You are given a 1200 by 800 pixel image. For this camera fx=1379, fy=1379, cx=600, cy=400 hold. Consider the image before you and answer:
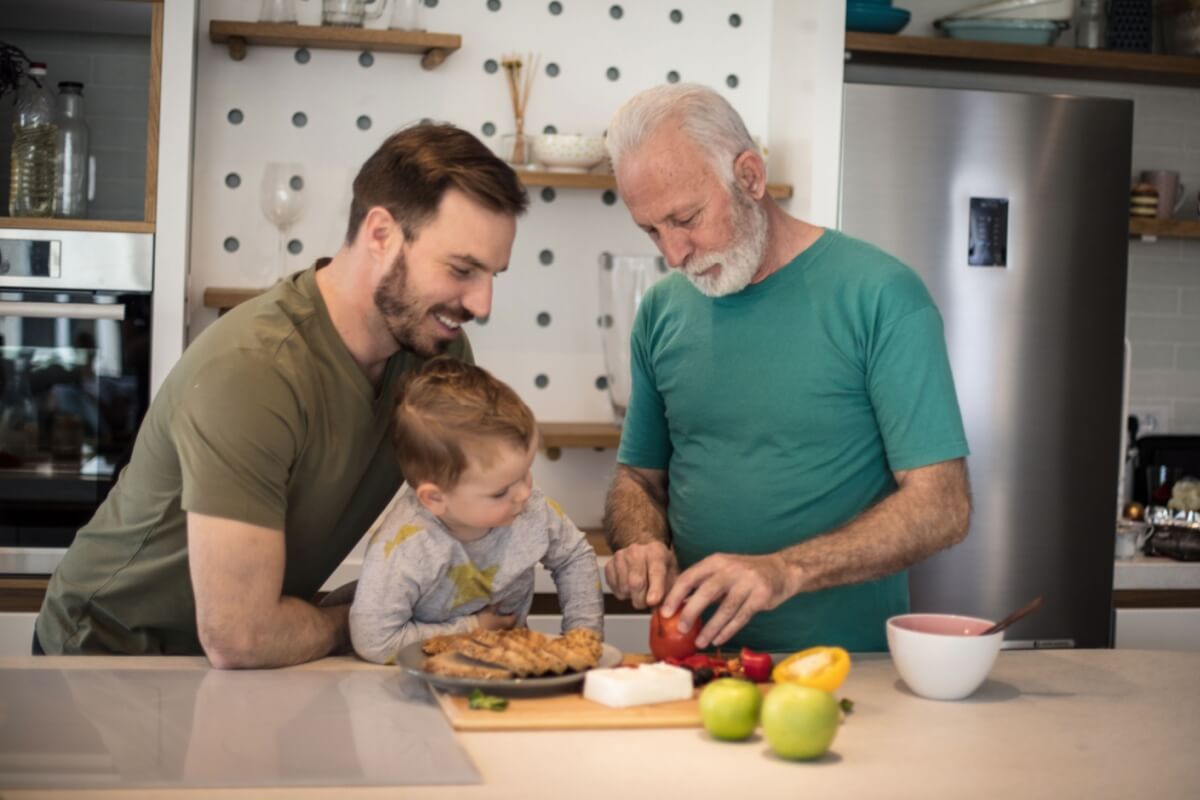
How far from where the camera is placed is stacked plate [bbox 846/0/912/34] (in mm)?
3801

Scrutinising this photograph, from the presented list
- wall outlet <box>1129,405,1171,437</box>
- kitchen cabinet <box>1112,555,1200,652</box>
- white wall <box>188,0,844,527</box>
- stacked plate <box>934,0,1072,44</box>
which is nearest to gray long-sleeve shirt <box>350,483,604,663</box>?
white wall <box>188,0,844,527</box>

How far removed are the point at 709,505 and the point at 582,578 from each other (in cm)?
34

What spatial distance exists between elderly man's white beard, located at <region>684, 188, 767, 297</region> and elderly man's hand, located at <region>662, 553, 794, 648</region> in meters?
0.53

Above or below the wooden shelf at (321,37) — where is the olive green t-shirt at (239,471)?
below

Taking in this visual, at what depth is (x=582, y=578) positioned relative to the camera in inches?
79.1

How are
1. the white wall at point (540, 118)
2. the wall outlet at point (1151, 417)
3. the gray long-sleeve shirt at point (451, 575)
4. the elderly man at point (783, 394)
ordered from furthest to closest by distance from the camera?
the wall outlet at point (1151, 417) < the white wall at point (540, 118) < the elderly man at point (783, 394) < the gray long-sleeve shirt at point (451, 575)

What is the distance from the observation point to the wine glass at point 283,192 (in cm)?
347

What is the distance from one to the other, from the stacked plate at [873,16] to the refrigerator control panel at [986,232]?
625mm

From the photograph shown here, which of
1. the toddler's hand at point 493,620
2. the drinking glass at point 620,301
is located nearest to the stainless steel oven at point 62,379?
the drinking glass at point 620,301

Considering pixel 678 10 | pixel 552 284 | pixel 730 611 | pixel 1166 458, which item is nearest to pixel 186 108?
pixel 552 284

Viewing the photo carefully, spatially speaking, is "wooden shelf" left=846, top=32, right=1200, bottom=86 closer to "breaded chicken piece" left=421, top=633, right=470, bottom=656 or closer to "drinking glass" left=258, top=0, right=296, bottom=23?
"drinking glass" left=258, top=0, right=296, bottom=23

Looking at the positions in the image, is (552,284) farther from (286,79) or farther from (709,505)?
(709,505)

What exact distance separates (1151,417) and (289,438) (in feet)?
11.0

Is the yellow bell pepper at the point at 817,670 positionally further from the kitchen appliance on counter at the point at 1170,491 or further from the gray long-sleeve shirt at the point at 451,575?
the kitchen appliance on counter at the point at 1170,491
